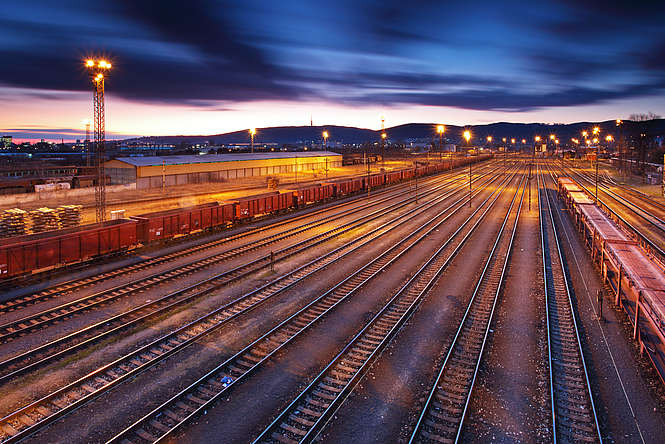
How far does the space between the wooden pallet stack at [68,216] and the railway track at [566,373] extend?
35.2 metres

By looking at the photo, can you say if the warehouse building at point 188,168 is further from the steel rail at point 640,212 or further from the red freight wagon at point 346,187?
the steel rail at point 640,212

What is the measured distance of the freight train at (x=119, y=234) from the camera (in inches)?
816

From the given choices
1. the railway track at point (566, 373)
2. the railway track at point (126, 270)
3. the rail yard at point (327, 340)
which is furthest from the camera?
the railway track at point (126, 270)

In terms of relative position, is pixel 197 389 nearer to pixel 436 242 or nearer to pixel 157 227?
pixel 157 227

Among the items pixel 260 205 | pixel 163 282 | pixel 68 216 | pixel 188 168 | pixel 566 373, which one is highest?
pixel 188 168

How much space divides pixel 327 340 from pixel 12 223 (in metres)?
28.6

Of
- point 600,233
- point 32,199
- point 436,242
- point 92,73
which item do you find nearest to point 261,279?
point 436,242

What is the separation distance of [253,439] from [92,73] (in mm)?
29871

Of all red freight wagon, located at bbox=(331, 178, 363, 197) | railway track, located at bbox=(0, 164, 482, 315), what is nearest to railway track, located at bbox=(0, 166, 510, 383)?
railway track, located at bbox=(0, 164, 482, 315)

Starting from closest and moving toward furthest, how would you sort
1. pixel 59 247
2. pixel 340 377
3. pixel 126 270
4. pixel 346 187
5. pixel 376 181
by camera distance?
pixel 340 377, pixel 59 247, pixel 126 270, pixel 346 187, pixel 376 181

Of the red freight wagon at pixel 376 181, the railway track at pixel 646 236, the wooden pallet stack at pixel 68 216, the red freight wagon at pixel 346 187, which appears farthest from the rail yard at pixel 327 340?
the red freight wagon at pixel 376 181

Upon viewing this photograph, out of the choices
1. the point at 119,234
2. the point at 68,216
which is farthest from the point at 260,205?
the point at 68,216

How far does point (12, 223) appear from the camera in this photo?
30.7 metres

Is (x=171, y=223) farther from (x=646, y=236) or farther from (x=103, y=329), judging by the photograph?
(x=646, y=236)
